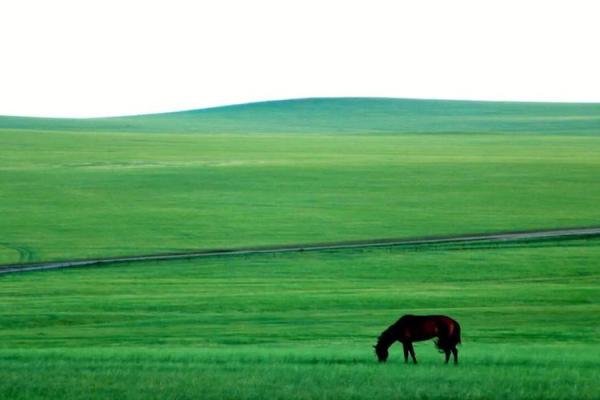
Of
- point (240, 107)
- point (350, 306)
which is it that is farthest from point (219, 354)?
point (240, 107)

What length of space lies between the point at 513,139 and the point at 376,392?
100 m

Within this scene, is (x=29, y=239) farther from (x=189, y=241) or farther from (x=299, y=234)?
(x=299, y=234)

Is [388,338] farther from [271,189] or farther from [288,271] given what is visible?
[271,189]

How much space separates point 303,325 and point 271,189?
4180 cm

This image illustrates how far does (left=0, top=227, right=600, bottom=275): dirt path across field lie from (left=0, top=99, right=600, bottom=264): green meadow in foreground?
157cm

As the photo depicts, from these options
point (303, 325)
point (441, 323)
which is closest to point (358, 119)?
point (303, 325)

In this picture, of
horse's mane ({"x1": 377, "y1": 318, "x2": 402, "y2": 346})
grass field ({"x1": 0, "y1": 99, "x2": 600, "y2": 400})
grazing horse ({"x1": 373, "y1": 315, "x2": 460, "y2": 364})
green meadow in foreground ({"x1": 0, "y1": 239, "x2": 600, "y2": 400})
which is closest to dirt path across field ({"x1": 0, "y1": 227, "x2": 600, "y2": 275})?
grass field ({"x1": 0, "y1": 99, "x2": 600, "y2": 400})

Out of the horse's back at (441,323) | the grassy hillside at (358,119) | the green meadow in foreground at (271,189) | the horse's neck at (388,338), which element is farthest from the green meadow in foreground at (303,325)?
the grassy hillside at (358,119)

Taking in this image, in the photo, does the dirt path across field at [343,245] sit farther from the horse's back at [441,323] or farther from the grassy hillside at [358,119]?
the grassy hillside at [358,119]

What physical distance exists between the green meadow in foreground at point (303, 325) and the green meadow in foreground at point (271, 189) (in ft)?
26.7

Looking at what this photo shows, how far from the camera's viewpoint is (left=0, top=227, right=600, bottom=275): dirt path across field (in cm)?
4425

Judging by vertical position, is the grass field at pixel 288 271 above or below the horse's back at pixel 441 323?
below

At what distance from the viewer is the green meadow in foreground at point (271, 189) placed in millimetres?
53469

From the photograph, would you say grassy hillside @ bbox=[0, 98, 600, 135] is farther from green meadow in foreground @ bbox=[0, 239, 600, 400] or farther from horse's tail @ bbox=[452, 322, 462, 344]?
horse's tail @ bbox=[452, 322, 462, 344]
